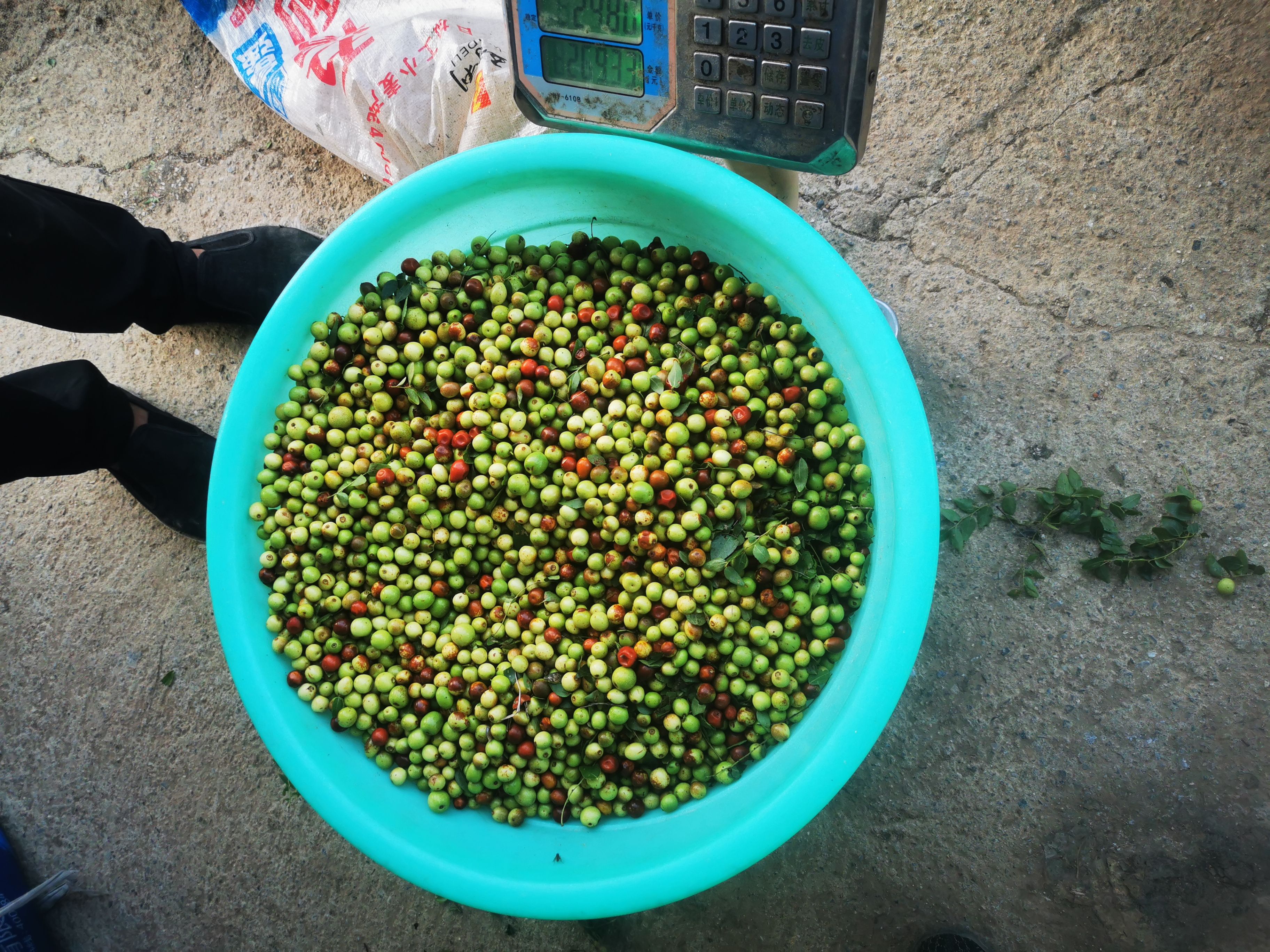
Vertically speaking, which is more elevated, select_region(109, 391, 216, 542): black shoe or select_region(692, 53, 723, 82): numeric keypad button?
select_region(692, 53, 723, 82): numeric keypad button

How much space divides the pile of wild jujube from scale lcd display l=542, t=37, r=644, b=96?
0.36 meters

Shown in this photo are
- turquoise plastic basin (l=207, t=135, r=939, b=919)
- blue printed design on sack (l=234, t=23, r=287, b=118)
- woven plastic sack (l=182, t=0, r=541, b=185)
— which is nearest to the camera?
turquoise plastic basin (l=207, t=135, r=939, b=919)

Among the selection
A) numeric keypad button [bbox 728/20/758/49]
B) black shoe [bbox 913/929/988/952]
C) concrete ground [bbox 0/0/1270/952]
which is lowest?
black shoe [bbox 913/929/988/952]

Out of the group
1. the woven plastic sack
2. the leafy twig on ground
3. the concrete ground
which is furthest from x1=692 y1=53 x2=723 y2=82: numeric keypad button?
the leafy twig on ground

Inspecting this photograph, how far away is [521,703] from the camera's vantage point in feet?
5.47

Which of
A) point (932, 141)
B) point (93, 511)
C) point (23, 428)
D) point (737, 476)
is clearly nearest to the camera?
point (737, 476)

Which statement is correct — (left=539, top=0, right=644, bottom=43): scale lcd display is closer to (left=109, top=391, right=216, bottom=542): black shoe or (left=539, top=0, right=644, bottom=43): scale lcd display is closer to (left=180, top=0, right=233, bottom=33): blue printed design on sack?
(left=180, top=0, right=233, bottom=33): blue printed design on sack

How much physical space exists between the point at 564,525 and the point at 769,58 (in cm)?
97

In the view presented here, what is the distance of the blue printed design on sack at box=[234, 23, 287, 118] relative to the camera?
2.17 m

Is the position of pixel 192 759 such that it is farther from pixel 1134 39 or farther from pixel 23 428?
pixel 1134 39

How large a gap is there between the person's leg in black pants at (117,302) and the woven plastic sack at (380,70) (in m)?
0.39

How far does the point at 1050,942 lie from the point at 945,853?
13.5 inches

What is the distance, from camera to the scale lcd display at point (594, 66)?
143 centimetres

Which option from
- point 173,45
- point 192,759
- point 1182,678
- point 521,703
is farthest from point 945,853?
point 173,45
